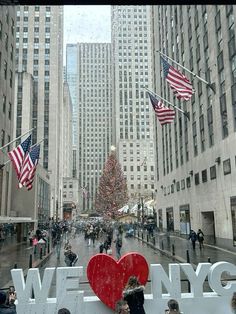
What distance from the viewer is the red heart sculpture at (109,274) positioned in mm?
9914

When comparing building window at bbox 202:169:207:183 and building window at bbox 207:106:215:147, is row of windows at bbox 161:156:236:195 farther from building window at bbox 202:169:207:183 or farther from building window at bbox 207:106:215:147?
building window at bbox 207:106:215:147

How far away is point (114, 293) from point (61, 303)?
1506 millimetres

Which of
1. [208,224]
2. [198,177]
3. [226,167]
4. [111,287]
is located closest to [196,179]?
[198,177]

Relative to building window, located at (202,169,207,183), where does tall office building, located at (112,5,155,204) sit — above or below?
above

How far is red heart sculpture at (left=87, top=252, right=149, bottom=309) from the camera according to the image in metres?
9.91

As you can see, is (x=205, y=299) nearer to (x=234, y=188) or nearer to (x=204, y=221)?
(x=234, y=188)

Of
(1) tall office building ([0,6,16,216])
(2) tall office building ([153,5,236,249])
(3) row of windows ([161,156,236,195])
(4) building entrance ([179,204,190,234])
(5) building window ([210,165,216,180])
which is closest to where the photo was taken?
(2) tall office building ([153,5,236,249])

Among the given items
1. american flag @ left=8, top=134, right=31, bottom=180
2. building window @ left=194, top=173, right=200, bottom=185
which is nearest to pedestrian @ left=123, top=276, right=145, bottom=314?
american flag @ left=8, top=134, right=31, bottom=180

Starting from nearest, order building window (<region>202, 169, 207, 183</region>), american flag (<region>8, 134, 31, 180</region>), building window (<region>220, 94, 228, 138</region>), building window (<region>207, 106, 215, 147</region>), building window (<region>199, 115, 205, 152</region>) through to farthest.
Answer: american flag (<region>8, 134, 31, 180</region>)
building window (<region>220, 94, 228, 138</region>)
building window (<region>207, 106, 215, 147</region>)
building window (<region>202, 169, 207, 183</region>)
building window (<region>199, 115, 205, 152</region>)

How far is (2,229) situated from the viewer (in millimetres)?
40750

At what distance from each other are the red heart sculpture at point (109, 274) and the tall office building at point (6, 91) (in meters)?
32.1

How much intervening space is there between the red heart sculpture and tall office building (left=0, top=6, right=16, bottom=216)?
1264 inches

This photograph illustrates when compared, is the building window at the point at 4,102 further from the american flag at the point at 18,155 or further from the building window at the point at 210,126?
the building window at the point at 210,126

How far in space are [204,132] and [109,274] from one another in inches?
1206
